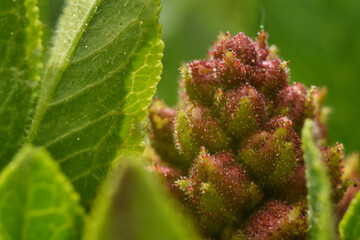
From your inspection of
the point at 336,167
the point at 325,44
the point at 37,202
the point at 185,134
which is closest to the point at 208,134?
the point at 185,134

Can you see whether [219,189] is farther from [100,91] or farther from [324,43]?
[324,43]

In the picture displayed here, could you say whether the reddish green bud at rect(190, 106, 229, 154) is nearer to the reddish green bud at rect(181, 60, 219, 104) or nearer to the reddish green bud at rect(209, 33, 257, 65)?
the reddish green bud at rect(181, 60, 219, 104)

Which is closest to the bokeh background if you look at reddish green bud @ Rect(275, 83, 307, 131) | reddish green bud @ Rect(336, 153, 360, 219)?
reddish green bud @ Rect(336, 153, 360, 219)

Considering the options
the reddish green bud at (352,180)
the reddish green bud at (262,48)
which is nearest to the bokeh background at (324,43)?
the reddish green bud at (352,180)

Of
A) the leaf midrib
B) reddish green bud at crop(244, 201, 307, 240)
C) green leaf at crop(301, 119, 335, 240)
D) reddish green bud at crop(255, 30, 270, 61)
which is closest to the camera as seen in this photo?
green leaf at crop(301, 119, 335, 240)

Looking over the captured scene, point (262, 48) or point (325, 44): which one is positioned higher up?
point (325, 44)

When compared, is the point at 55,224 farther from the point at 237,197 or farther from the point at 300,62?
the point at 300,62

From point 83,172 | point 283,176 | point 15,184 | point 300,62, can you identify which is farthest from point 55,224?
point 300,62
